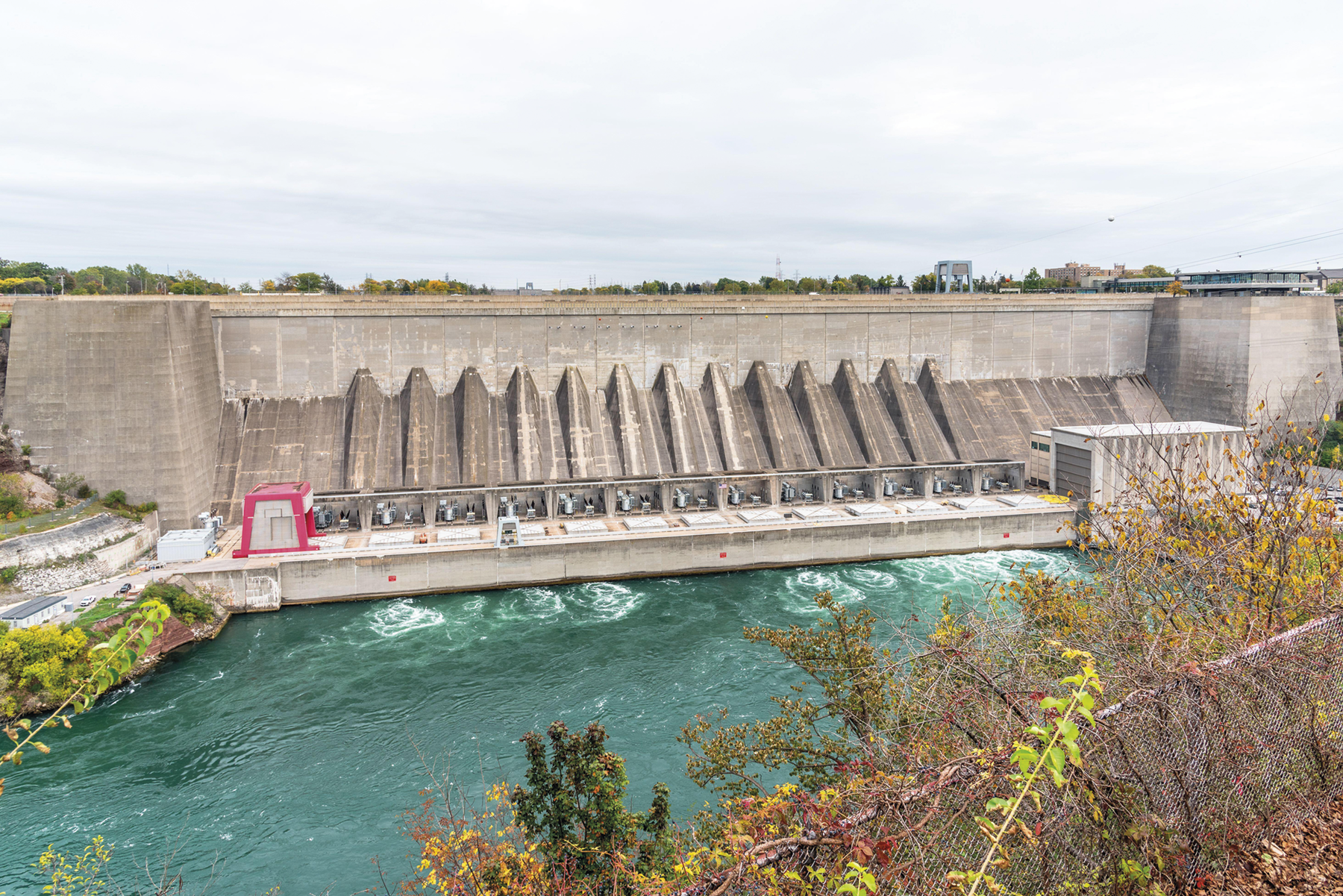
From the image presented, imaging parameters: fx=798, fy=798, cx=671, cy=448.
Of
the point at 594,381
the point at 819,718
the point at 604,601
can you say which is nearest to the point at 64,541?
the point at 604,601

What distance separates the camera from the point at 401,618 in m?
30.5

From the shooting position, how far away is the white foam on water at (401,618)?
96.2 feet

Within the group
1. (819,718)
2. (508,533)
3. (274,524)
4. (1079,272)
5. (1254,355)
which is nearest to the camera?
(819,718)

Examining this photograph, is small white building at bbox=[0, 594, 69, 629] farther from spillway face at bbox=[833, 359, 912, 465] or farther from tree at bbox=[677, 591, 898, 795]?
spillway face at bbox=[833, 359, 912, 465]

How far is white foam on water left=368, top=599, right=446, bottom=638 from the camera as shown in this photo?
1154 inches

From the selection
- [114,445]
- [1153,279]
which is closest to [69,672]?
[114,445]

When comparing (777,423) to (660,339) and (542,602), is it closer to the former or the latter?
(660,339)

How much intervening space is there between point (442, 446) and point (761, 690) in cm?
2426

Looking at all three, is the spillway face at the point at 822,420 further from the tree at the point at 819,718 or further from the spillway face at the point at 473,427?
the tree at the point at 819,718

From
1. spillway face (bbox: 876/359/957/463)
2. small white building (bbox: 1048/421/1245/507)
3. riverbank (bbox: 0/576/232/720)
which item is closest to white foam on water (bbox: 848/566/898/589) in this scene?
spillway face (bbox: 876/359/957/463)

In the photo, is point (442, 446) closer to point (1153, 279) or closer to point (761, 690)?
point (761, 690)

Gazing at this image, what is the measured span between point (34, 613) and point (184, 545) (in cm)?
667

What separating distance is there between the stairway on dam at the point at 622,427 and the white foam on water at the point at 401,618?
26.8 ft

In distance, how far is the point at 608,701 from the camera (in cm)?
2311
